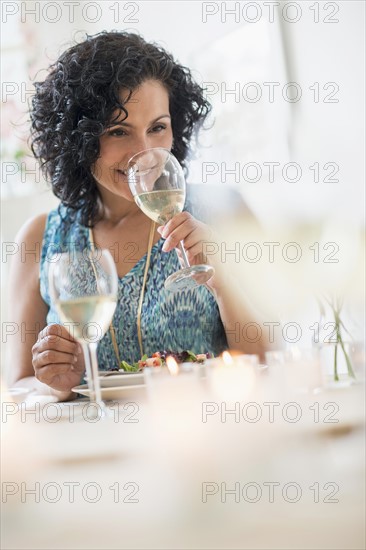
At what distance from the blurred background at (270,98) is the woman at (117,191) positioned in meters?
0.45

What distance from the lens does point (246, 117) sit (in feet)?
8.39

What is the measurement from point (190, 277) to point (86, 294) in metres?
0.32

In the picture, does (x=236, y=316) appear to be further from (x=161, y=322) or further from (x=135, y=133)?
(x=135, y=133)

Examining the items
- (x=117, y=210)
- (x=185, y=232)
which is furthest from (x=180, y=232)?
(x=117, y=210)

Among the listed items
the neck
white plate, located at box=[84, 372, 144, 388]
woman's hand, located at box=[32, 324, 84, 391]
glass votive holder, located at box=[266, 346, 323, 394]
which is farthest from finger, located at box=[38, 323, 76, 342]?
the neck

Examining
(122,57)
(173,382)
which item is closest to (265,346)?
(122,57)

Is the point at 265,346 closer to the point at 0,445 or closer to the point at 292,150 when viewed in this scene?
the point at 0,445

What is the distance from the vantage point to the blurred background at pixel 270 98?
2.26 metres

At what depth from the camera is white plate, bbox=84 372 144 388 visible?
0.89 metres

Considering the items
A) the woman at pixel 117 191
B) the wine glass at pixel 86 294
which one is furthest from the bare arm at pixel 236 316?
the wine glass at pixel 86 294

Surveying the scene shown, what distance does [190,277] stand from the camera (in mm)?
993

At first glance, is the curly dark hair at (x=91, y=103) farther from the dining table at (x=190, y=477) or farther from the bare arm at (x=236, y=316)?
the dining table at (x=190, y=477)

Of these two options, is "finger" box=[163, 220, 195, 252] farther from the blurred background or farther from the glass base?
Result: the blurred background

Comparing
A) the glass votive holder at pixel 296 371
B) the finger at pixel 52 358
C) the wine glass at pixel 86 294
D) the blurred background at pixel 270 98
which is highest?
the blurred background at pixel 270 98
